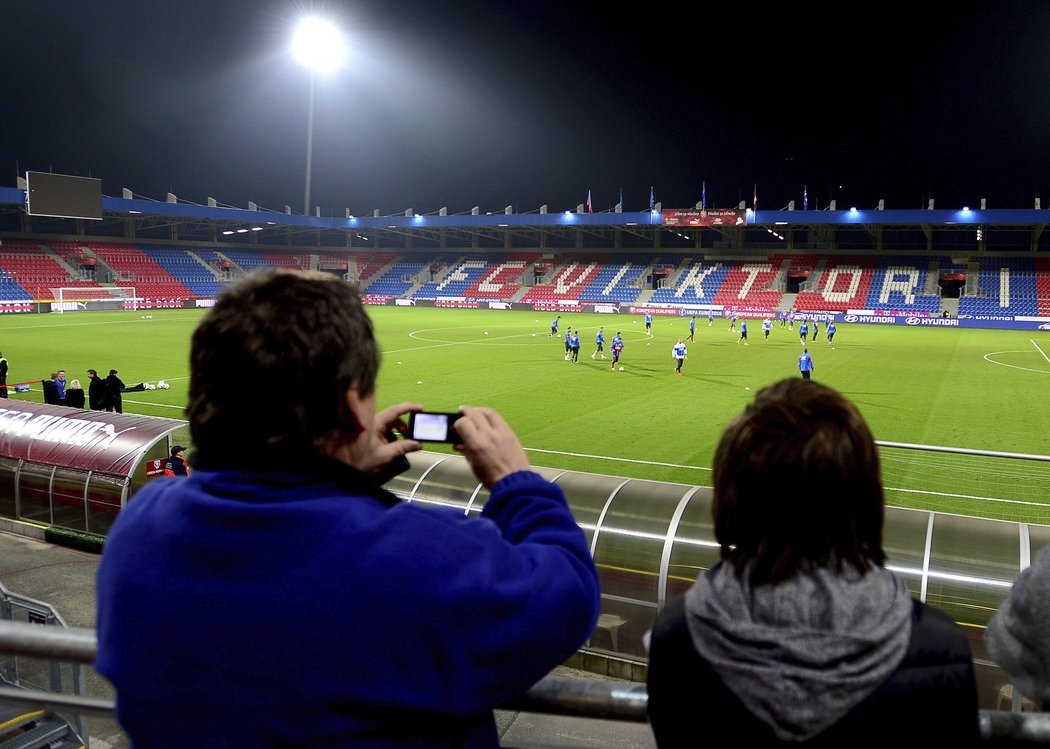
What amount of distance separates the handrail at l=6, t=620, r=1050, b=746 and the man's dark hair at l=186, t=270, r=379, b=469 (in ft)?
2.37

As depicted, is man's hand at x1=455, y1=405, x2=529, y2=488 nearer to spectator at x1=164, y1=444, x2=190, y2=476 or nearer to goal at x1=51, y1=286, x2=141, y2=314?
spectator at x1=164, y1=444, x2=190, y2=476

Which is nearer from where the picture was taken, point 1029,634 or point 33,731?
point 1029,634

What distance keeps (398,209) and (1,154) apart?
139 ft

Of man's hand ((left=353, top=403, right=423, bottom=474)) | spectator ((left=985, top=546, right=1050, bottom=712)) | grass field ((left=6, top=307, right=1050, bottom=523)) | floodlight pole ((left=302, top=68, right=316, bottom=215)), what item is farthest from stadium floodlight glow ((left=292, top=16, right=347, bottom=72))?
spectator ((left=985, top=546, right=1050, bottom=712))

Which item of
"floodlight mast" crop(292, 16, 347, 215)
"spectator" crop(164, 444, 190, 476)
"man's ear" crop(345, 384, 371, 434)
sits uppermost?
"floodlight mast" crop(292, 16, 347, 215)

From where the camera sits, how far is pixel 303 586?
152 cm

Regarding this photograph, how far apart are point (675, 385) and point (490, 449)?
26259mm

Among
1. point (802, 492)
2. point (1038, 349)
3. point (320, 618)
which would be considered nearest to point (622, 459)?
point (802, 492)

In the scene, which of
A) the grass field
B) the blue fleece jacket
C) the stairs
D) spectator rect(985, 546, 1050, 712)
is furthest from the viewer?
the grass field

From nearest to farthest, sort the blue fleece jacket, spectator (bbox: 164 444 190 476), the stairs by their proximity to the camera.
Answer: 1. the blue fleece jacket
2. the stairs
3. spectator (bbox: 164 444 190 476)

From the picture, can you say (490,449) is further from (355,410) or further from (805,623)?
(805,623)

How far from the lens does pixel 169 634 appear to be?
5.21ft

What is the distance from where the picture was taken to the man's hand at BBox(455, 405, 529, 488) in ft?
6.43

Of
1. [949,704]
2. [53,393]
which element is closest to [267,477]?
[949,704]
